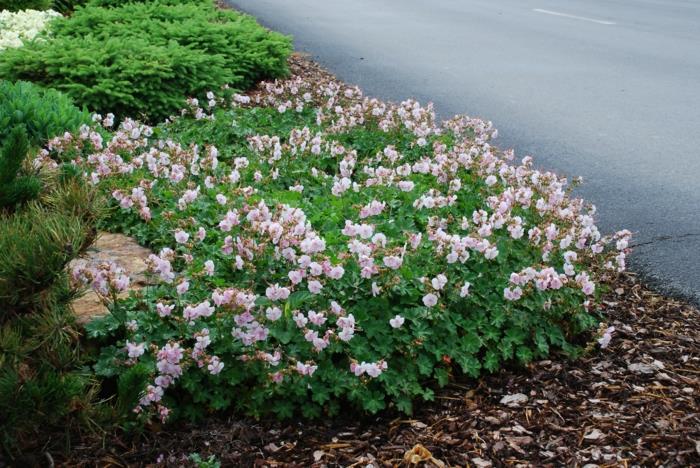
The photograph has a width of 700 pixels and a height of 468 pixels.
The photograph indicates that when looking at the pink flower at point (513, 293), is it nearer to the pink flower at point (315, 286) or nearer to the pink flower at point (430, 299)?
the pink flower at point (430, 299)

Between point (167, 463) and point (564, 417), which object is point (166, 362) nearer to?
point (167, 463)

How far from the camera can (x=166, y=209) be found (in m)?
4.44

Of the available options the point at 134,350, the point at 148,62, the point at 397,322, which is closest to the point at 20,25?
the point at 148,62

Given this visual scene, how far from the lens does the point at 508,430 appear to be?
10.8ft

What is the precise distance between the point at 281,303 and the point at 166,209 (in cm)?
129

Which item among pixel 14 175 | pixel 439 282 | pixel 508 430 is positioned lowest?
pixel 508 430

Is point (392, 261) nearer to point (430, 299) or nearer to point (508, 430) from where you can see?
point (430, 299)

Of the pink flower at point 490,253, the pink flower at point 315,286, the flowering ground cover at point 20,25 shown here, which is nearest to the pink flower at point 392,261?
the pink flower at point 315,286

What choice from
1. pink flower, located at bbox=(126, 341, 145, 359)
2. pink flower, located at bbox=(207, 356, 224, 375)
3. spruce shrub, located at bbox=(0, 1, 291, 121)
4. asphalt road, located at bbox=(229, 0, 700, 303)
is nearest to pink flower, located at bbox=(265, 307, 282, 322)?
pink flower, located at bbox=(207, 356, 224, 375)

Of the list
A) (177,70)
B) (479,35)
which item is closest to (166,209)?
(177,70)

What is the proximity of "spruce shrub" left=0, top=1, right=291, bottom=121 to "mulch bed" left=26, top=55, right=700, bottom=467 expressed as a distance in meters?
4.07

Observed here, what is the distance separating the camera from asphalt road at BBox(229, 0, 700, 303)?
18.8 feet

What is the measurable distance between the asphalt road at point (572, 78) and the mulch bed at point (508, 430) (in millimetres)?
1104

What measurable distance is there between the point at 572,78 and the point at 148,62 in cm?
512
